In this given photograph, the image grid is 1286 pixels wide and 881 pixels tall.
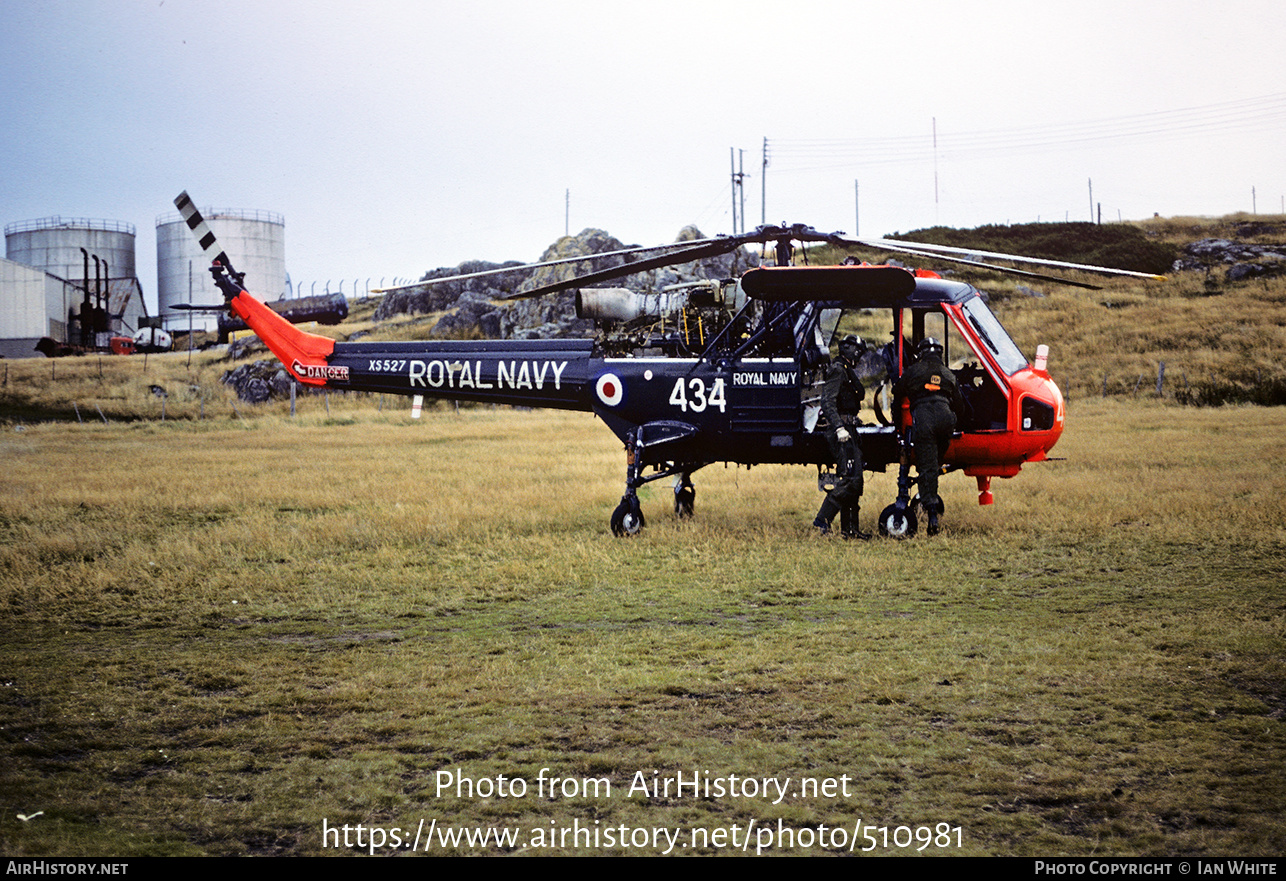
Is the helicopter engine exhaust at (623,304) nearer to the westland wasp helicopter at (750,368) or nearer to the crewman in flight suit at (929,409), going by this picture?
the westland wasp helicopter at (750,368)

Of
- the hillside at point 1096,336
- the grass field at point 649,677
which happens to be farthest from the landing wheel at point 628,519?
the hillside at point 1096,336

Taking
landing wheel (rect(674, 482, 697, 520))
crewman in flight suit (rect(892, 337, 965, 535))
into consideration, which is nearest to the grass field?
landing wheel (rect(674, 482, 697, 520))

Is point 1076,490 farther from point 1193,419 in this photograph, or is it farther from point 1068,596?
point 1193,419

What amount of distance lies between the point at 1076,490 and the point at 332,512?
11.3 metres

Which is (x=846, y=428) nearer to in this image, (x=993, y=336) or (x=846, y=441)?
(x=846, y=441)

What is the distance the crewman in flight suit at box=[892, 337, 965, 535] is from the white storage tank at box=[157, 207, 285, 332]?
235 ft

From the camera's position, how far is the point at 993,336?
11891mm

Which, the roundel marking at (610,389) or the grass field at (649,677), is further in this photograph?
the roundel marking at (610,389)

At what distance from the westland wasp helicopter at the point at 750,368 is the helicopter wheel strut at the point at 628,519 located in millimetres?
18

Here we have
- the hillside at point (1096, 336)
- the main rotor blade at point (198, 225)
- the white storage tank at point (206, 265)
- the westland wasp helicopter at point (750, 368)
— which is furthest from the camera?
the white storage tank at point (206, 265)

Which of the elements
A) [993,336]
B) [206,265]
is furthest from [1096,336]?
[206,265]

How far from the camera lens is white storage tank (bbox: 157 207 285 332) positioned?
7581cm

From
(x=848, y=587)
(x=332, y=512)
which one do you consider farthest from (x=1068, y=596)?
(x=332, y=512)

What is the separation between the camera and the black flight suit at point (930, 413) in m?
11.4
